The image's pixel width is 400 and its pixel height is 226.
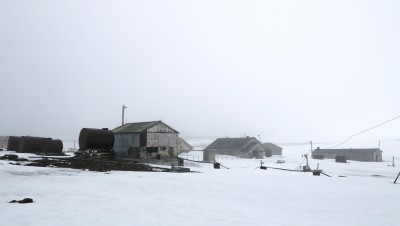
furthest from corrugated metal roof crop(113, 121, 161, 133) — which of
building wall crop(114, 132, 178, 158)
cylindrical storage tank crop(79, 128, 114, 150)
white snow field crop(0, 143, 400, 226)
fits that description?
white snow field crop(0, 143, 400, 226)

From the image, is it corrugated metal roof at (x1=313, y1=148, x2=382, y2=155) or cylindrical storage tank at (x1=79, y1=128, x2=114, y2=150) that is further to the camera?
corrugated metal roof at (x1=313, y1=148, x2=382, y2=155)

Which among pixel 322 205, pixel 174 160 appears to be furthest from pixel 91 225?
pixel 174 160

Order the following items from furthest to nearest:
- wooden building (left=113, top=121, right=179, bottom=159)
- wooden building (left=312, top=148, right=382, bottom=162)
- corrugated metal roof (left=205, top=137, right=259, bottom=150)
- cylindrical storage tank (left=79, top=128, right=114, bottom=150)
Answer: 1. wooden building (left=312, top=148, right=382, bottom=162)
2. corrugated metal roof (left=205, top=137, right=259, bottom=150)
3. wooden building (left=113, top=121, right=179, bottom=159)
4. cylindrical storage tank (left=79, top=128, right=114, bottom=150)

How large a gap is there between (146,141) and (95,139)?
6171 mm

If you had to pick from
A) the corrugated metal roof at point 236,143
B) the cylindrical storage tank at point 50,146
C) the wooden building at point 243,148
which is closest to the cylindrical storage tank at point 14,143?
the cylindrical storage tank at point 50,146

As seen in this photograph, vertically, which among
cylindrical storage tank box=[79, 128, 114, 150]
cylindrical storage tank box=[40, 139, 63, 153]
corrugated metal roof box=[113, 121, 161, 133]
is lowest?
cylindrical storage tank box=[40, 139, 63, 153]

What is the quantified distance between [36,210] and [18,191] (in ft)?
12.3

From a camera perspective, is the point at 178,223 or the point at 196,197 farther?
the point at 196,197

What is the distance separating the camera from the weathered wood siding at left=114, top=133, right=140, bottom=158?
37781 millimetres

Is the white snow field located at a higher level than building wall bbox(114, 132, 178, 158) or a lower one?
lower

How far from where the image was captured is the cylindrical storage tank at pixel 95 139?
108 ft

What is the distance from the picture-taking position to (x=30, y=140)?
143 feet

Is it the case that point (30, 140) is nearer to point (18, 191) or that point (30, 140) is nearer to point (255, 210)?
point (18, 191)

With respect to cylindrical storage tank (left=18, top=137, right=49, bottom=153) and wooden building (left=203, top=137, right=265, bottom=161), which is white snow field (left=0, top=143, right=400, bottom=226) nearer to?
cylindrical storage tank (left=18, top=137, right=49, bottom=153)
